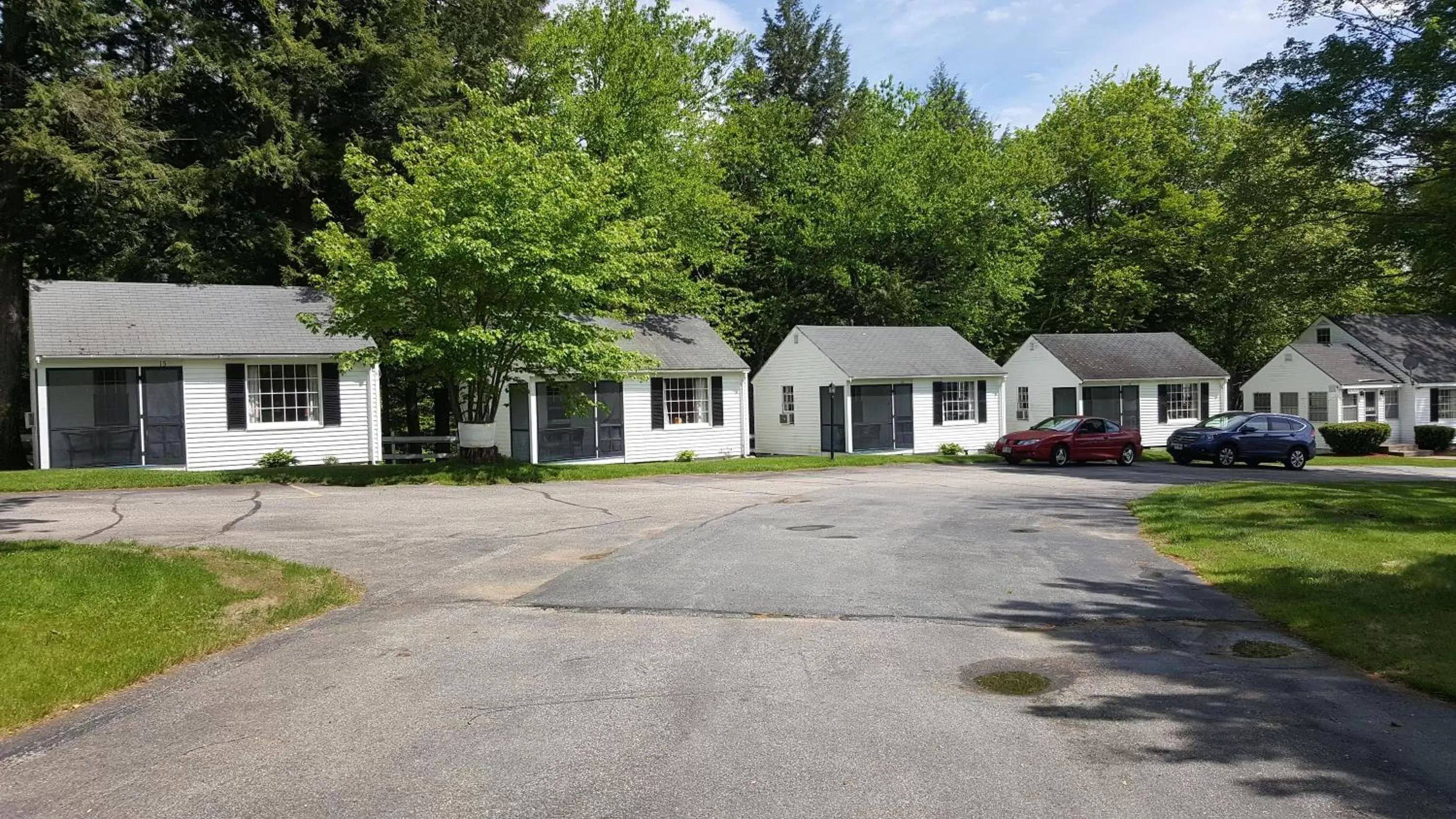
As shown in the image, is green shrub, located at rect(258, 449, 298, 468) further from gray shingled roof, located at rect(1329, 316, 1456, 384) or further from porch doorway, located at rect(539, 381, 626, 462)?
gray shingled roof, located at rect(1329, 316, 1456, 384)

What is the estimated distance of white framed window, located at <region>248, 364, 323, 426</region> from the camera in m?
24.7

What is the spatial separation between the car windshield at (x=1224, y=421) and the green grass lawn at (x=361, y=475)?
45.6 ft

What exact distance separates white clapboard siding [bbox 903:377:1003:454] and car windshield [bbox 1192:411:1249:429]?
22.4 ft

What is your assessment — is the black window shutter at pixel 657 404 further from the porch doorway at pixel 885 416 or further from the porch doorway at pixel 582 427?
the porch doorway at pixel 885 416

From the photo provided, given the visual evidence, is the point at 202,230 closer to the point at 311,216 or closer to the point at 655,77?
the point at 311,216

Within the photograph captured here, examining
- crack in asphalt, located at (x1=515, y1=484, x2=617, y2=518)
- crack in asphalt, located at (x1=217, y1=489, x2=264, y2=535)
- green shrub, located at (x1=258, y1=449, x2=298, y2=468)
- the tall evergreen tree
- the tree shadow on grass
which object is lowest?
the tree shadow on grass

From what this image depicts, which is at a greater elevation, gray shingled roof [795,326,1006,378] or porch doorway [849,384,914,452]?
gray shingled roof [795,326,1006,378]

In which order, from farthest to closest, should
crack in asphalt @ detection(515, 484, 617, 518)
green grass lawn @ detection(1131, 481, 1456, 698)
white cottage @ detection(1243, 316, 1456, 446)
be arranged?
white cottage @ detection(1243, 316, 1456, 446) → crack in asphalt @ detection(515, 484, 617, 518) → green grass lawn @ detection(1131, 481, 1456, 698)

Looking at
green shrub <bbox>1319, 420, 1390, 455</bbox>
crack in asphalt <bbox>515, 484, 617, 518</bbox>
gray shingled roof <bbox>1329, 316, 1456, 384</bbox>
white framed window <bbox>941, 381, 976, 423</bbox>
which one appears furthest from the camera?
gray shingled roof <bbox>1329, 316, 1456, 384</bbox>

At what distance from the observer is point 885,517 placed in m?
15.5

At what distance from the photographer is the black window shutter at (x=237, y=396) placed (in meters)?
24.2

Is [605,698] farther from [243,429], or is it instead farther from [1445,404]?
[1445,404]

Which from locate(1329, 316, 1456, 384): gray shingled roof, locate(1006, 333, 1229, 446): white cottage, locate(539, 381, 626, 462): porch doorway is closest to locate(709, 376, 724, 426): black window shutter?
locate(539, 381, 626, 462): porch doorway

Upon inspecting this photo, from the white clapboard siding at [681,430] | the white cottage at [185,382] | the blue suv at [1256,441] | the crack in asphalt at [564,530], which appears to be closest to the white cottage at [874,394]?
the white clapboard siding at [681,430]
